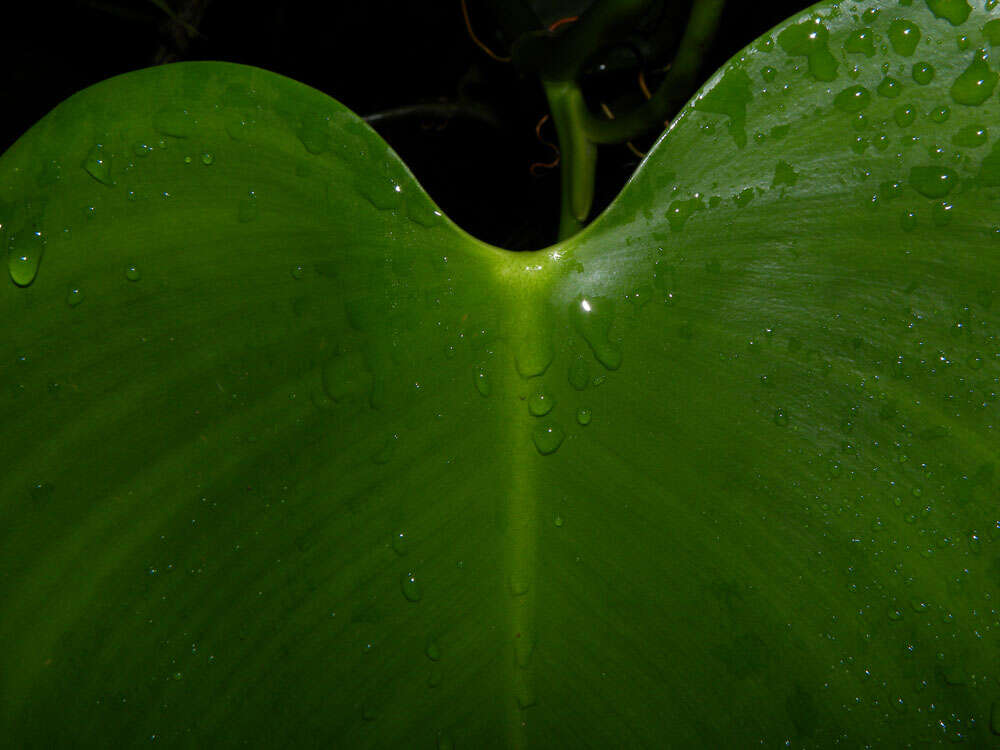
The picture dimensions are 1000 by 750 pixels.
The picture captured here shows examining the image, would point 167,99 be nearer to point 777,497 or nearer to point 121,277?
point 121,277

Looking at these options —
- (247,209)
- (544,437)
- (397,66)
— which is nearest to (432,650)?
(544,437)

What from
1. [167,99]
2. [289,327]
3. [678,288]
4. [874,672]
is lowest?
[874,672]

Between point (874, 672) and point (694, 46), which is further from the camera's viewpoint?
A: point (694, 46)

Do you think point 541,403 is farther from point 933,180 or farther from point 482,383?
point 933,180

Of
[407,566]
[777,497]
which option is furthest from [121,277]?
[777,497]

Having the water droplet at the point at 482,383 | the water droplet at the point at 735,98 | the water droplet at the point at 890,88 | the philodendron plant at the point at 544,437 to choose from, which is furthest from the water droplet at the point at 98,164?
the water droplet at the point at 890,88
